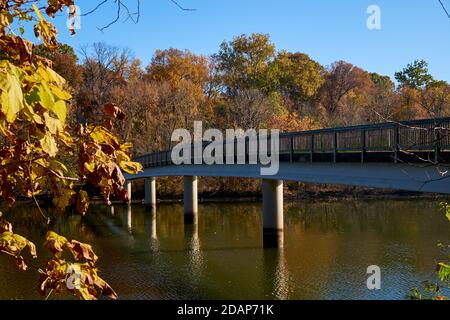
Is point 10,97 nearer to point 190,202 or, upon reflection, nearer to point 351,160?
point 351,160

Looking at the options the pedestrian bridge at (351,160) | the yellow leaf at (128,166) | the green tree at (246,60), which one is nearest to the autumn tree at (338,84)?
the green tree at (246,60)

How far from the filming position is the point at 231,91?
71000 millimetres

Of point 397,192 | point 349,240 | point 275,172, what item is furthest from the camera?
point 397,192

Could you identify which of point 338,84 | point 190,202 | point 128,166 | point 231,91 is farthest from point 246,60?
point 128,166

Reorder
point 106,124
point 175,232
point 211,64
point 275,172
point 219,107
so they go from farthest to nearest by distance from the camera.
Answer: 1. point 211,64
2. point 219,107
3. point 175,232
4. point 275,172
5. point 106,124

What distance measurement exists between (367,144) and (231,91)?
54725mm

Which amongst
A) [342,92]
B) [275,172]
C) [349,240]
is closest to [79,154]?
[275,172]

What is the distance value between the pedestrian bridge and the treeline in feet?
84.6

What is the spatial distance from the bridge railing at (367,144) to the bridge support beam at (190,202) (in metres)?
12.1

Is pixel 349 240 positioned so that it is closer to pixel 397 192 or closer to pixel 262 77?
pixel 397 192

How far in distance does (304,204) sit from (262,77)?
24517mm

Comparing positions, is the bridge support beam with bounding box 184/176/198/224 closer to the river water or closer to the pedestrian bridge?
the river water

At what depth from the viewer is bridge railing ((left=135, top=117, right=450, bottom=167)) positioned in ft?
43.6

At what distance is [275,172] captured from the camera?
80.6 ft
